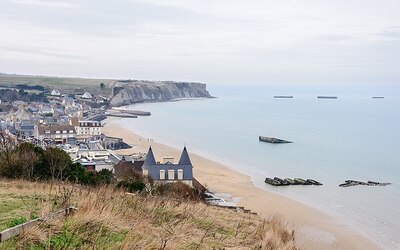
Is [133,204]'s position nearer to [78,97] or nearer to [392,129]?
[392,129]

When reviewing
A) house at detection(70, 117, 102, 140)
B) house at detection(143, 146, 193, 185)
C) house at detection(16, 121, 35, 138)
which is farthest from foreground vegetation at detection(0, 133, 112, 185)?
house at detection(70, 117, 102, 140)

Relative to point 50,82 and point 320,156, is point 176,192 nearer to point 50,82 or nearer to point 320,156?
point 320,156

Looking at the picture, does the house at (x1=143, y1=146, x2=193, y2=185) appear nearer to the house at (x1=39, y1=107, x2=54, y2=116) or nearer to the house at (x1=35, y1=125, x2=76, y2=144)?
the house at (x1=35, y1=125, x2=76, y2=144)

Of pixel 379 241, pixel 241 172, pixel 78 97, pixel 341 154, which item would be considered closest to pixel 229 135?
pixel 341 154

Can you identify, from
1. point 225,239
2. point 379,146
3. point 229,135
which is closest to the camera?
point 225,239

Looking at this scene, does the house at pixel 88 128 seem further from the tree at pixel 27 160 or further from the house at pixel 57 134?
the tree at pixel 27 160

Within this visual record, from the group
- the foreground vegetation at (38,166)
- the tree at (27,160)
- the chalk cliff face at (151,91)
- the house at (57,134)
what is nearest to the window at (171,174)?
the foreground vegetation at (38,166)
